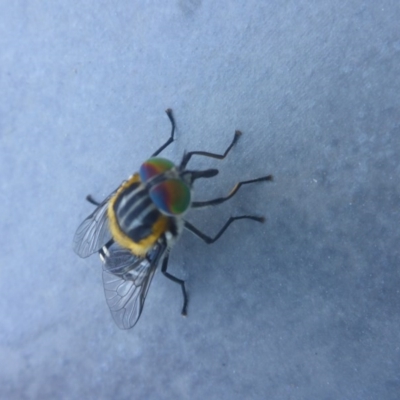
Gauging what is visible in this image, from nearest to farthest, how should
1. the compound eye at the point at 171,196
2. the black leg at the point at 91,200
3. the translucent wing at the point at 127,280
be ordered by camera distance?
the compound eye at the point at 171,196 → the translucent wing at the point at 127,280 → the black leg at the point at 91,200

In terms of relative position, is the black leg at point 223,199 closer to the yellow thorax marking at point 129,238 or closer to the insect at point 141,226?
the insect at point 141,226

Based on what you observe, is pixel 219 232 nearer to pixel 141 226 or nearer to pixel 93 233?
pixel 141 226

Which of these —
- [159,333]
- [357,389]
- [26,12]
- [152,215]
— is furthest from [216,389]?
[26,12]

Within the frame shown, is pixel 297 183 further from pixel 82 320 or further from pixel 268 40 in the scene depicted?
pixel 82 320

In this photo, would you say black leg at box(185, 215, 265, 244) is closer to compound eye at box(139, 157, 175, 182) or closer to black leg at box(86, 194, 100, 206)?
compound eye at box(139, 157, 175, 182)

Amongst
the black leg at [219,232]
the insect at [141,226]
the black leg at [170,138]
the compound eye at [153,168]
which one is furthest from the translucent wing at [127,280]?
the black leg at [170,138]

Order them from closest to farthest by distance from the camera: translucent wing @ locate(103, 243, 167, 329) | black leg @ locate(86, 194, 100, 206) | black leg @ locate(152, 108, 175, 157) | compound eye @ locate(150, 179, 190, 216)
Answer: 1. compound eye @ locate(150, 179, 190, 216)
2. translucent wing @ locate(103, 243, 167, 329)
3. black leg @ locate(152, 108, 175, 157)
4. black leg @ locate(86, 194, 100, 206)

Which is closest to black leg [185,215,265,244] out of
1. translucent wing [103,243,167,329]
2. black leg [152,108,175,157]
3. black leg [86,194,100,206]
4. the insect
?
the insect
